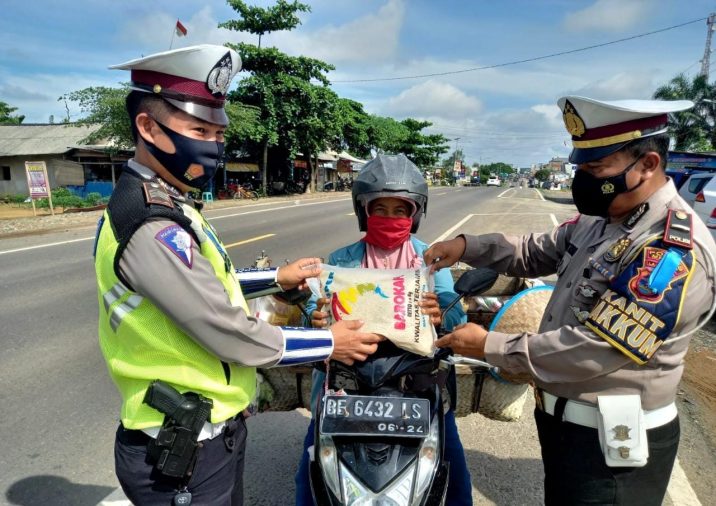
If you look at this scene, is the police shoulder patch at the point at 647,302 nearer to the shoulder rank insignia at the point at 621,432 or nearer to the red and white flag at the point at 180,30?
the shoulder rank insignia at the point at 621,432

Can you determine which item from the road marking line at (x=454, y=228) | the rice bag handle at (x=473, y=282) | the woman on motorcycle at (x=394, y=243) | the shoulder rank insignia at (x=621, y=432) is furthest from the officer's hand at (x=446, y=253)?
the road marking line at (x=454, y=228)

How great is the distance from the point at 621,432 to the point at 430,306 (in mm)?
748

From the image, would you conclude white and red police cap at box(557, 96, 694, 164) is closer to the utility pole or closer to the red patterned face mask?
the red patterned face mask

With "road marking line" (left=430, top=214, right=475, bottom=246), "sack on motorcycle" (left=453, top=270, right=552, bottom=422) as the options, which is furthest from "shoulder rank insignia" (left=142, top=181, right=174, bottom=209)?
"road marking line" (left=430, top=214, right=475, bottom=246)

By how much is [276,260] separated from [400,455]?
7.18m

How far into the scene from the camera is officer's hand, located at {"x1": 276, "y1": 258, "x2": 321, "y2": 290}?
86.4 inches

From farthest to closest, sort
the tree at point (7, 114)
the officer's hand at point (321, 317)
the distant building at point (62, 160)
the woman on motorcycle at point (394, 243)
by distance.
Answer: the tree at point (7, 114), the distant building at point (62, 160), the woman on motorcycle at point (394, 243), the officer's hand at point (321, 317)

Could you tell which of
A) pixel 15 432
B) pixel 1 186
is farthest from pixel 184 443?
pixel 1 186

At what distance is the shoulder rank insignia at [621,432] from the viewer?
157 cm

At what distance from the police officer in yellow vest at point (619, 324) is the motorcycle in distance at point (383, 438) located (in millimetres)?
242

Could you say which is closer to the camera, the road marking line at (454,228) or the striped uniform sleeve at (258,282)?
the striped uniform sleeve at (258,282)

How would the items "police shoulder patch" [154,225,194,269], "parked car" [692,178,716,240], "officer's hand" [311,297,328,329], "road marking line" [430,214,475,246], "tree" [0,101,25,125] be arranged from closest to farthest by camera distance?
"police shoulder patch" [154,225,194,269] → "officer's hand" [311,297,328,329] → "parked car" [692,178,716,240] → "road marking line" [430,214,475,246] → "tree" [0,101,25,125]

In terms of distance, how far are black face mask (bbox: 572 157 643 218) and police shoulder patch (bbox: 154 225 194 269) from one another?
4.31 ft

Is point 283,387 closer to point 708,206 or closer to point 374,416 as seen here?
point 374,416
